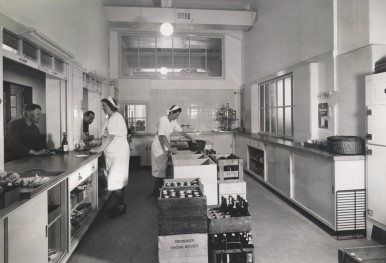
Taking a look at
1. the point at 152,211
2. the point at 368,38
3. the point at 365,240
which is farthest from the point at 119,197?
the point at 368,38

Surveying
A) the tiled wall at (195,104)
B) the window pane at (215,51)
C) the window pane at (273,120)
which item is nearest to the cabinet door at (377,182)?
the window pane at (273,120)

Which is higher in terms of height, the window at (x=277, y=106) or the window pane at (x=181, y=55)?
the window pane at (x=181, y=55)

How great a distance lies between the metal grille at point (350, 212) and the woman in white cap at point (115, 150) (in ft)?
8.90

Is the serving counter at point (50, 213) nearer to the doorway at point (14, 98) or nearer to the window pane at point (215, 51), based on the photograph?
the doorway at point (14, 98)

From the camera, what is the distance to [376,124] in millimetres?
2801

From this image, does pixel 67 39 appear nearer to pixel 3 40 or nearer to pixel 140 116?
pixel 3 40

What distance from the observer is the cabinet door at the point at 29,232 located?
1.57 metres

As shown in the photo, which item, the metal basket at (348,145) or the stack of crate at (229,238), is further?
the metal basket at (348,145)

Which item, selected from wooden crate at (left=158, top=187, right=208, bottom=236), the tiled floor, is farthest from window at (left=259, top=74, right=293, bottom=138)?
wooden crate at (left=158, top=187, right=208, bottom=236)

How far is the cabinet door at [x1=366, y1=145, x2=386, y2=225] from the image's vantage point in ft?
9.14

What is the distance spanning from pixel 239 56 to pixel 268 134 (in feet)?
9.21

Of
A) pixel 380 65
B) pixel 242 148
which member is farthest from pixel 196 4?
pixel 380 65

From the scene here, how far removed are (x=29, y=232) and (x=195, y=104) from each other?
627 centimetres

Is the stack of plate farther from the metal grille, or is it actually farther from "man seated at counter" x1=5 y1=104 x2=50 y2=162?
"man seated at counter" x1=5 y1=104 x2=50 y2=162
